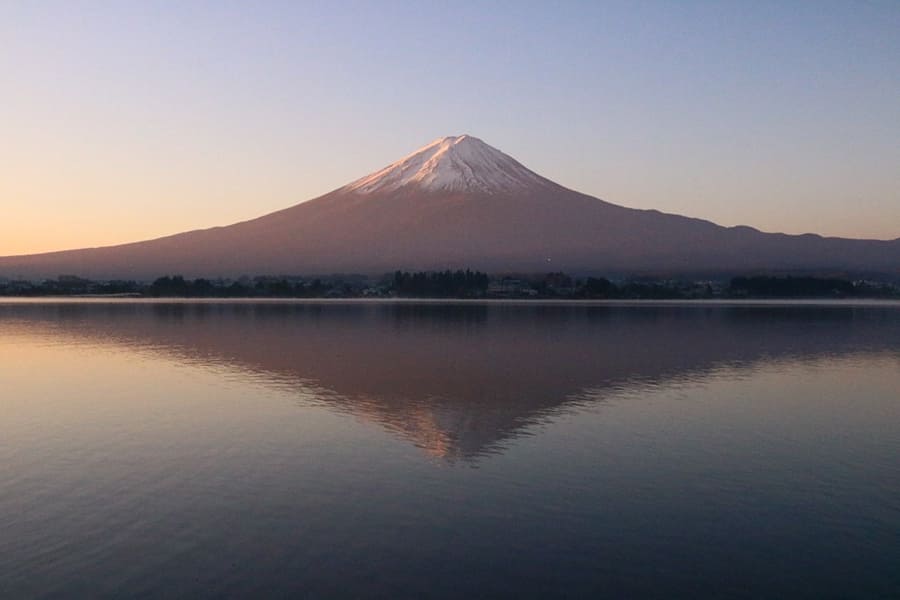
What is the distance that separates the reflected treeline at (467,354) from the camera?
56.1ft

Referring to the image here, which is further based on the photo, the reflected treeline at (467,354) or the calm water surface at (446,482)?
the reflected treeline at (467,354)

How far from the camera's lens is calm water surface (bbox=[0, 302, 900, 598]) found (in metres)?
7.96

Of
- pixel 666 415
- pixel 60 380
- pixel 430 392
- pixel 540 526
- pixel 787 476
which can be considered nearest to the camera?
pixel 540 526

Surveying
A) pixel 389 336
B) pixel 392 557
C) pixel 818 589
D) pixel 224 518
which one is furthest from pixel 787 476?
pixel 389 336

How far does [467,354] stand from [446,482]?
60.4ft

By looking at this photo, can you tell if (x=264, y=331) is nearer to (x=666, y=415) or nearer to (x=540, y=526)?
(x=666, y=415)

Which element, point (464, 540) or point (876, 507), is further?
point (876, 507)

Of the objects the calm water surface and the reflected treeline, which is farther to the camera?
the reflected treeline

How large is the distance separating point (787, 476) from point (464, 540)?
6.07m

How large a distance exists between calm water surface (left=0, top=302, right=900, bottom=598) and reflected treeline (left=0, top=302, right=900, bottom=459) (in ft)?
0.71

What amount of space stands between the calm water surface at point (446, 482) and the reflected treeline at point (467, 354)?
0.71 feet

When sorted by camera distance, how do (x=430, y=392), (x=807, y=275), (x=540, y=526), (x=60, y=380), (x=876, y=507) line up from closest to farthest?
(x=540, y=526), (x=876, y=507), (x=430, y=392), (x=60, y=380), (x=807, y=275)

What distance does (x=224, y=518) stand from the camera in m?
9.62

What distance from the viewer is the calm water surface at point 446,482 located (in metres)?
7.96
